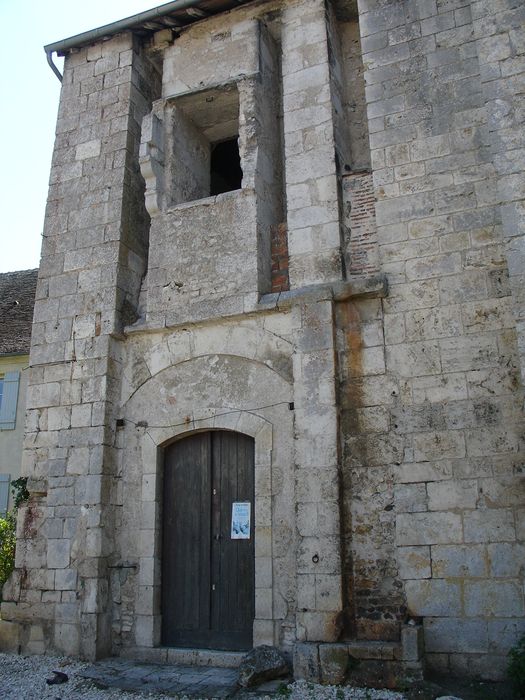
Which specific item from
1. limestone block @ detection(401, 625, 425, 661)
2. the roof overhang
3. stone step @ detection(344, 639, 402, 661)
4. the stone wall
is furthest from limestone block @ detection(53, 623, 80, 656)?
the roof overhang

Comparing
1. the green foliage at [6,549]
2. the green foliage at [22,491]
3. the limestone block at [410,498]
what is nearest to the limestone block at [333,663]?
the limestone block at [410,498]

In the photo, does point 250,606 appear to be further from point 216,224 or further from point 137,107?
point 137,107

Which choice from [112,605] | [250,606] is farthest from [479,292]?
[112,605]

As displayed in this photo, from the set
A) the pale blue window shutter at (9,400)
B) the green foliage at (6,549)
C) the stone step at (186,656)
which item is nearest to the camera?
the stone step at (186,656)

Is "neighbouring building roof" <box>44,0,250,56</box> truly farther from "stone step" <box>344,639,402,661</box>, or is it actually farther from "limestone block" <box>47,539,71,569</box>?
"stone step" <box>344,639,402,661</box>

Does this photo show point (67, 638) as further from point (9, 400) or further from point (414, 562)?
point (9, 400)

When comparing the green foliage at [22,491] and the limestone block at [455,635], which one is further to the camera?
the green foliage at [22,491]

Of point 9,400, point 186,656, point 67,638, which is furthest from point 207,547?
point 9,400

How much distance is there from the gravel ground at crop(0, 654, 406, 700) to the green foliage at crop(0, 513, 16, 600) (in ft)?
4.80

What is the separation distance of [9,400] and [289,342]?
24.6ft

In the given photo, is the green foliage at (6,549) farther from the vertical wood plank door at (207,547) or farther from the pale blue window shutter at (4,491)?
the pale blue window shutter at (4,491)

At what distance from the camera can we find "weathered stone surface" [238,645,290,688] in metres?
4.96

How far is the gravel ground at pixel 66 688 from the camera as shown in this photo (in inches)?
183

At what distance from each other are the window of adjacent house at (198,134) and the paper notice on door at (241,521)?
3311 mm
